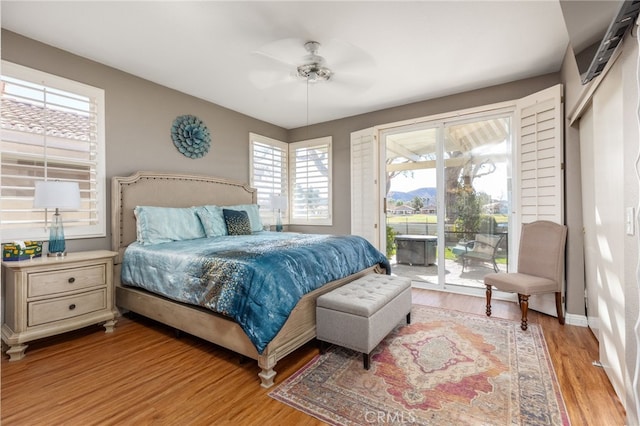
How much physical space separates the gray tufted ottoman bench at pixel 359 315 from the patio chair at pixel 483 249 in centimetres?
192

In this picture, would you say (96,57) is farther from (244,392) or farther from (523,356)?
(523,356)

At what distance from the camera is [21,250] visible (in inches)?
96.6

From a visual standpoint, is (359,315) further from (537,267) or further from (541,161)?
(541,161)

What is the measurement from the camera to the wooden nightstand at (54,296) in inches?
90.2

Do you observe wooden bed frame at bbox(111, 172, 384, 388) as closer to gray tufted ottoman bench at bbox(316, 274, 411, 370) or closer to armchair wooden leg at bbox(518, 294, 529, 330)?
gray tufted ottoman bench at bbox(316, 274, 411, 370)

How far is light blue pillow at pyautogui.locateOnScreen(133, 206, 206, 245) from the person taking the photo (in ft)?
10.0

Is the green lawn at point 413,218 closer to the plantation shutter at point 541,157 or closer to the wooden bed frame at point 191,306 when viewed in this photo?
the plantation shutter at point 541,157

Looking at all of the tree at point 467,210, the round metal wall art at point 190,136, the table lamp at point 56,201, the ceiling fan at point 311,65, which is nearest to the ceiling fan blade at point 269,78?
the ceiling fan at point 311,65

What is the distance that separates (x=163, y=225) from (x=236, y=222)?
0.84 metres

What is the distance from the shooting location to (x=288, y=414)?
1.68 metres

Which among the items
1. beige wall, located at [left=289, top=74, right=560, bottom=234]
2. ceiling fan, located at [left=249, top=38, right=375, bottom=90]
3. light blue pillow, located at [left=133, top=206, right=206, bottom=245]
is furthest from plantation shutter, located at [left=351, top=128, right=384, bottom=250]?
light blue pillow, located at [left=133, top=206, right=206, bottom=245]

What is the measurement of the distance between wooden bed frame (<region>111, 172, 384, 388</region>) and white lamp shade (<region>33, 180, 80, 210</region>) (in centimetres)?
61

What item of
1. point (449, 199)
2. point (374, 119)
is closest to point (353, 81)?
point (374, 119)

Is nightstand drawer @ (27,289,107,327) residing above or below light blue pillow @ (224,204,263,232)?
below
